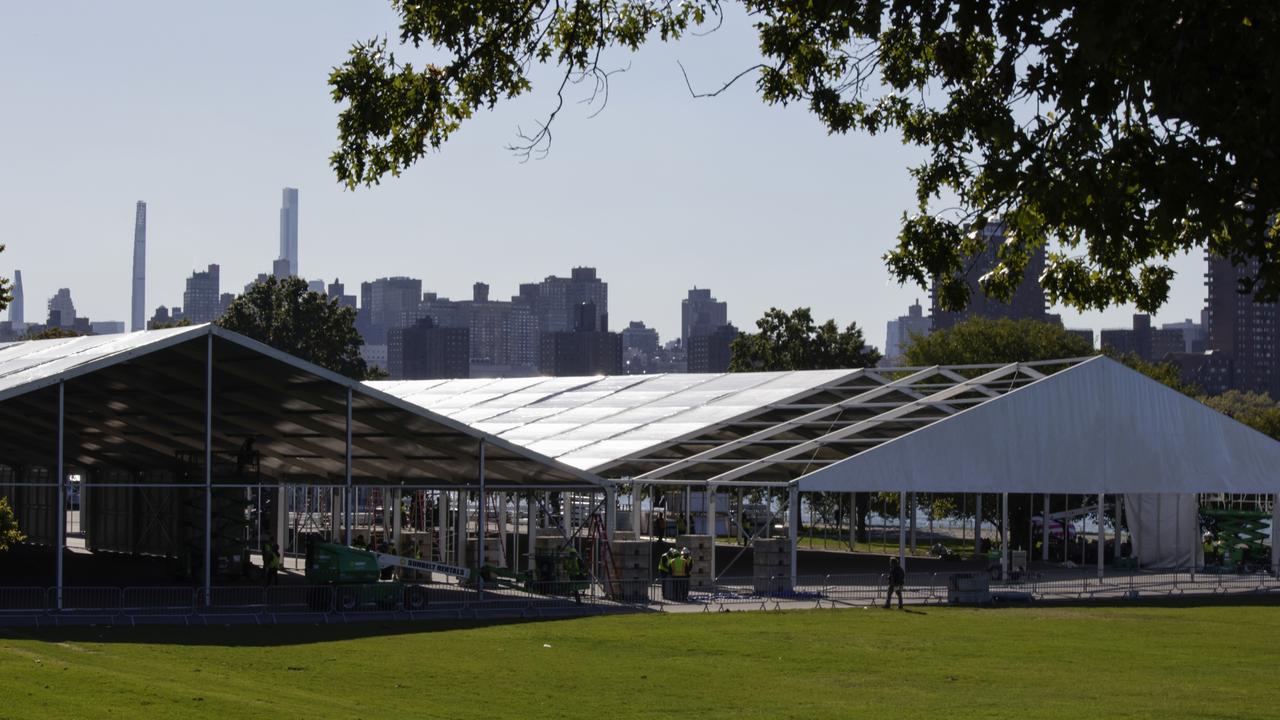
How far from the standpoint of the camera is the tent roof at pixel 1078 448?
4622 cm

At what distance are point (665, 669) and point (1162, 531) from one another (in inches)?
1410

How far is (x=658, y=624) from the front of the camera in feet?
120

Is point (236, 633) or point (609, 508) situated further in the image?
point (609, 508)

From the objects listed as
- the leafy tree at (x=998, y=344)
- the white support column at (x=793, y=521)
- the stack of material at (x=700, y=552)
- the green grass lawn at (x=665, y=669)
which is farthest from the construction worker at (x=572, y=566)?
the leafy tree at (x=998, y=344)

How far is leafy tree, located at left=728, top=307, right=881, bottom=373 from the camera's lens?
10331 centimetres

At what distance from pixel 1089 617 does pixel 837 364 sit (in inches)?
2526

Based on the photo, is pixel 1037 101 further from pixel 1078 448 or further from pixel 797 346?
pixel 797 346

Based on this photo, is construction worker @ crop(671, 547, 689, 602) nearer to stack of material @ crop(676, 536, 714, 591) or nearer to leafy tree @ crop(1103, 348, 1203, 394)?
stack of material @ crop(676, 536, 714, 591)

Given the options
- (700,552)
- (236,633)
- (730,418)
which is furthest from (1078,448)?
(236,633)

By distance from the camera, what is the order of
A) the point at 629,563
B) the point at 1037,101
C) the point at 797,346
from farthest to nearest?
the point at 797,346 < the point at 629,563 < the point at 1037,101

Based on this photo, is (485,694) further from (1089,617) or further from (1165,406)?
(1165,406)

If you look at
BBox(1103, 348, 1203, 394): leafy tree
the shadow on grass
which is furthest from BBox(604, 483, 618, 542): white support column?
BBox(1103, 348, 1203, 394): leafy tree

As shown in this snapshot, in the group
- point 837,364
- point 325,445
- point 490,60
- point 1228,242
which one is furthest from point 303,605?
point 837,364

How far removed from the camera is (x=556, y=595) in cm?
4175
